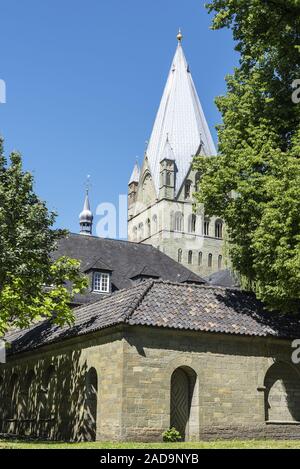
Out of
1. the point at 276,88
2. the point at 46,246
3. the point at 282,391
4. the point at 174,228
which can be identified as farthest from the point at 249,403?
the point at 174,228

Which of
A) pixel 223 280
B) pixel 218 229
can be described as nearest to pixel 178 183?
pixel 218 229

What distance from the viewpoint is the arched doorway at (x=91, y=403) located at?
24.0 meters

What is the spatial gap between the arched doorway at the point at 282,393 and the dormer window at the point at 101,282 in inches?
892

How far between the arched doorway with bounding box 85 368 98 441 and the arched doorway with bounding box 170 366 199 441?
9.51ft

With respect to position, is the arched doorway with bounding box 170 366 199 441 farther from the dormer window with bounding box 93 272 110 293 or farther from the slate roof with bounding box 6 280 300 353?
the dormer window with bounding box 93 272 110 293

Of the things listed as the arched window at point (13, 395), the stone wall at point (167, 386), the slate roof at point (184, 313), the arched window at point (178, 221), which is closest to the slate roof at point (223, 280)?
the arched window at point (178, 221)

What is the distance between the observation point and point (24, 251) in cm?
2316

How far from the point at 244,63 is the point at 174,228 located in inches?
2282

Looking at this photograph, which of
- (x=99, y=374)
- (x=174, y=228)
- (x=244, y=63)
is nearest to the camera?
(x=99, y=374)

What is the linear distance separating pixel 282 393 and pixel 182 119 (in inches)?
2676

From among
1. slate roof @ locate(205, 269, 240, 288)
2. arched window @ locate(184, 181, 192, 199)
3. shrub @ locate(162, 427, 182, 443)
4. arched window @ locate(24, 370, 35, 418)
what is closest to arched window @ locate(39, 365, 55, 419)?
arched window @ locate(24, 370, 35, 418)

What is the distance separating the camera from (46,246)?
24250 millimetres

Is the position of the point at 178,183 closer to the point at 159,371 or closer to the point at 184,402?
the point at 184,402

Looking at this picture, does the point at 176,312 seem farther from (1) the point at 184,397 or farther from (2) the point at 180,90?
(2) the point at 180,90
